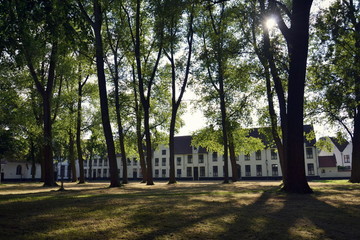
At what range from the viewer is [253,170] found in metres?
62.5

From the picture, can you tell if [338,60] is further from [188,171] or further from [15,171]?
[15,171]

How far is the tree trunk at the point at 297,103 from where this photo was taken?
39.2 feet

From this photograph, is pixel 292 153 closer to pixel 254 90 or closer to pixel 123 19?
pixel 254 90

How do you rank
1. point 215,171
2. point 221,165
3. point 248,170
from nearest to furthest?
point 248,170 → point 221,165 → point 215,171

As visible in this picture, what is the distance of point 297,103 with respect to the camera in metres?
12.1

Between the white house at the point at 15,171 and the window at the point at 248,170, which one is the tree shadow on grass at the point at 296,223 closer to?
the window at the point at 248,170

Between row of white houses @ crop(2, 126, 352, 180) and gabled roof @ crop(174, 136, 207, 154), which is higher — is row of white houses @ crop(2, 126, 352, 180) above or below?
below

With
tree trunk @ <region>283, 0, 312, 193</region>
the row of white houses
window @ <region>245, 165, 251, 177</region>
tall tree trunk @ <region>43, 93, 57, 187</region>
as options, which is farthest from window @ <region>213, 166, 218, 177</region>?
tree trunk @ <region>283, 0, 312, 193</region>

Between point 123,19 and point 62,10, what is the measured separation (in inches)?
716

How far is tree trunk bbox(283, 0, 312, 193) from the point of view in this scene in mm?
11945

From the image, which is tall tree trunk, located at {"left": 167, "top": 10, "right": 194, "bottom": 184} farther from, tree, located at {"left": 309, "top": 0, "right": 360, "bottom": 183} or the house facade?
the house facade

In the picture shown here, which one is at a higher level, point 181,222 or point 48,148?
point 48,148

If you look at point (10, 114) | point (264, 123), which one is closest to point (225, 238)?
point (264, 123)

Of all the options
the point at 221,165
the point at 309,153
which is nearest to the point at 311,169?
the point at 309,153
